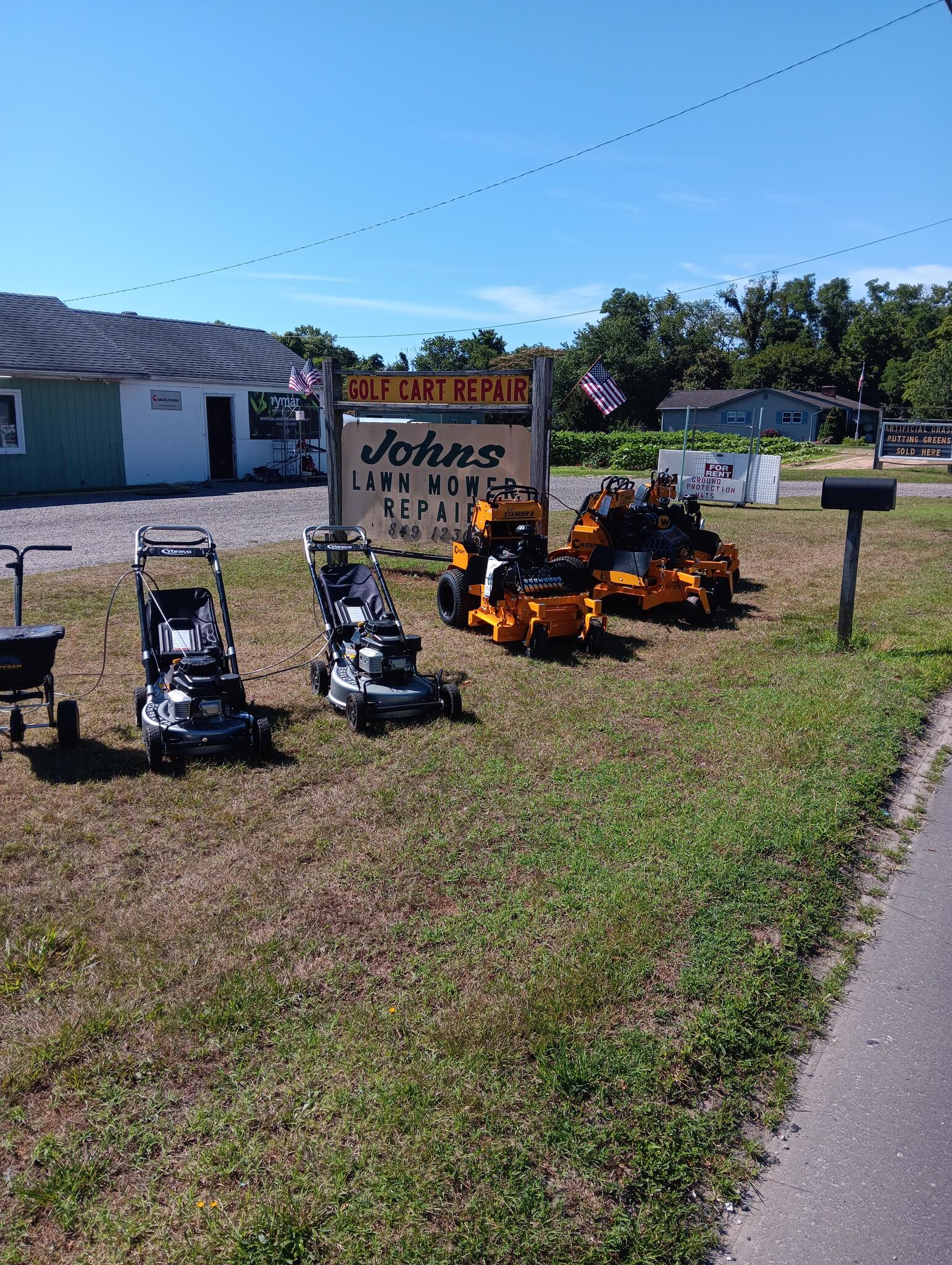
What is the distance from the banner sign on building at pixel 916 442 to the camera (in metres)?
26.6

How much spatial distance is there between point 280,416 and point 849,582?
82.8 feet

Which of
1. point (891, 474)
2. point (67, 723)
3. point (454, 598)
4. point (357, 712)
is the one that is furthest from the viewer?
point (891, 474)

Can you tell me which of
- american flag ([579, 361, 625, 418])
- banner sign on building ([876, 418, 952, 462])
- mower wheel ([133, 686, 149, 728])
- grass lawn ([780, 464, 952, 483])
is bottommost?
mower wheel ([133, 686, 149, 728])

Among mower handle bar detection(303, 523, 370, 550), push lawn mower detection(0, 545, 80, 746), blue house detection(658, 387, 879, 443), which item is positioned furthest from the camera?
blue house detection(658, 387, 879, 443)

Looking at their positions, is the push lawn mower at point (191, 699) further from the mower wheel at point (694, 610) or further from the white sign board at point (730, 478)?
the white sign board at point (730, 478)

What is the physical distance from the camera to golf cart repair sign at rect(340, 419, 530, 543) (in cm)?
1178

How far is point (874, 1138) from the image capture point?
10.2 feet

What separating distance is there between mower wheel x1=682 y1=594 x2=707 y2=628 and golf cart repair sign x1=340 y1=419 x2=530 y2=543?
2612 mm

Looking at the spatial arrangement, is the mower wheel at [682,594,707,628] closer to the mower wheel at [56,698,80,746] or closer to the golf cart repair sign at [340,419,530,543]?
the golf cart repair sign at [340,419,530,543]

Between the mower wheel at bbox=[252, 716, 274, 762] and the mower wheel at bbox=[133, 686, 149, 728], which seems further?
the mower wheel at bbox=[133, 686, 149, 728]

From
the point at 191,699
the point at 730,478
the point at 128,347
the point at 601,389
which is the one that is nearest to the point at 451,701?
the point at 191,699

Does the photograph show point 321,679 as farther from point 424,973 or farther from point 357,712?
point 424,973

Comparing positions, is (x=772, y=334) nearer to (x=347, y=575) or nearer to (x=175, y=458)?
(x=175, y=458)

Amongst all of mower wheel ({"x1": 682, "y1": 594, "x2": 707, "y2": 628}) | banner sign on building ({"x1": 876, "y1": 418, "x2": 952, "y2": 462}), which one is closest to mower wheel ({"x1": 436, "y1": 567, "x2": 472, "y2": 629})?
mower wheel ({"x1": 682, "y1": 594, "x2": 707, "y2": 628})
